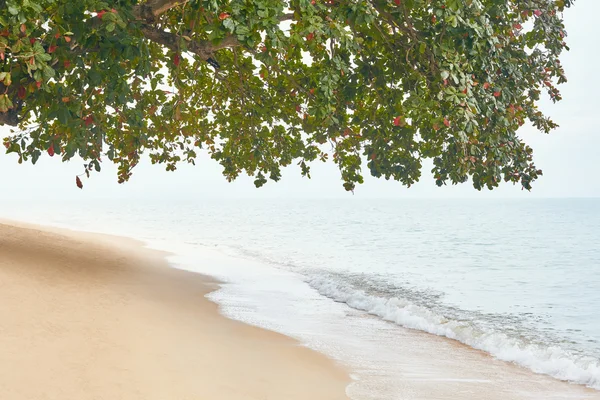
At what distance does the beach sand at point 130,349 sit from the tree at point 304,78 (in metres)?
2.21

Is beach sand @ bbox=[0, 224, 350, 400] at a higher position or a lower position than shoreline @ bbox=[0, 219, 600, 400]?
higher

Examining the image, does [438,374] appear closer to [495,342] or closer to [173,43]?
[495,342]

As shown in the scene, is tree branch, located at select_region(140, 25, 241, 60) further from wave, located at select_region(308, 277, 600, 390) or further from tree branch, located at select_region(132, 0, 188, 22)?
wave, located at select_region(308, 277, 600, 390)

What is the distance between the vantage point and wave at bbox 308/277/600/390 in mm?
9273

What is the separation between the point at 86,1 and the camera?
25.6ft

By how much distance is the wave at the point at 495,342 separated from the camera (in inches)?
365

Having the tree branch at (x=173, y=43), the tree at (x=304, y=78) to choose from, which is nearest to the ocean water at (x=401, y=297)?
the tree at (x=304, y=78)

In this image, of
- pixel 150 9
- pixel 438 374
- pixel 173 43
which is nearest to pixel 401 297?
pixel 438 374

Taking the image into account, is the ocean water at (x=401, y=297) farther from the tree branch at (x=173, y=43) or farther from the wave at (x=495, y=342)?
the tree branch at (x=173, y=43)

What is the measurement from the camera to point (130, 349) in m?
7.55

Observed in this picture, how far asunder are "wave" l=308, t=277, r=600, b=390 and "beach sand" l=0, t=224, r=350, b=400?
11.0 feet

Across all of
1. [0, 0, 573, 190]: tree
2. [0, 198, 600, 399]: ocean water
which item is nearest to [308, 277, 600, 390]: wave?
[0, 198, 600, 399]: ocean water

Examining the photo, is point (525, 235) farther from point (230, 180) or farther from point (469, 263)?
point (230, 180)

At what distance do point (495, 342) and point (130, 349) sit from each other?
617 cm
